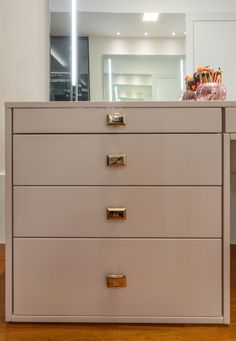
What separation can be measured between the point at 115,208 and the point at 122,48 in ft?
3.32

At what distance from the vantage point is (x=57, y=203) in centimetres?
88

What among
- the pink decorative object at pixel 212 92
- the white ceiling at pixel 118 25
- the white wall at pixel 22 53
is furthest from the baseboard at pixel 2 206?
the pink decorative object at pixel 212 92

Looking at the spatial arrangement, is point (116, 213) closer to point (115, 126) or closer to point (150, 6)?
point (115, 126)

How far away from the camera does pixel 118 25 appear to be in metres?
1.50

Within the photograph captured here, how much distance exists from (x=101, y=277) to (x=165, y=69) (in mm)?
1132

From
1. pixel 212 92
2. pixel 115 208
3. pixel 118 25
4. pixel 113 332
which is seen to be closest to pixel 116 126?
pixel 115 208

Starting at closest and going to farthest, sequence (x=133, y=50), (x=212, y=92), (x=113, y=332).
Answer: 1. (x=113, y=332)
2. (x=212, y=92)
3. (x=133, y=50)

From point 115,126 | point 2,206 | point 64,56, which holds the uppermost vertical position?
point 64,56

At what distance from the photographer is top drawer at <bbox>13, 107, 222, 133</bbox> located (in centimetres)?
86

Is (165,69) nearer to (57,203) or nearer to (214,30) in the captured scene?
(214,30)

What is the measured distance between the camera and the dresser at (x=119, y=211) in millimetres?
870

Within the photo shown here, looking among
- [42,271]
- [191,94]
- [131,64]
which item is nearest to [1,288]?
[42,271]

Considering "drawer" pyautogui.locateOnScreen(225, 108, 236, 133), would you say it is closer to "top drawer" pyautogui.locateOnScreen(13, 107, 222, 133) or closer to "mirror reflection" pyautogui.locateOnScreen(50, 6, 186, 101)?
"top drawer" pyautogui.locateOnScreen(13, 107, 222, 133)

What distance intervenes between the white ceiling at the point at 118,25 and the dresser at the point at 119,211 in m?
0.84
